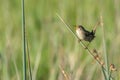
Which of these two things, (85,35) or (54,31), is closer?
(85,35)

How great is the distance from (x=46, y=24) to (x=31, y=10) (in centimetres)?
82

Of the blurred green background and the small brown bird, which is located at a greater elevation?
the small brown bird

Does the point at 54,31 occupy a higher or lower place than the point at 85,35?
lower

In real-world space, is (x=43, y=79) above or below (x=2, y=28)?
below

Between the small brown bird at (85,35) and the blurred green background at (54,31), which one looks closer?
the small brown bird at (85,35)

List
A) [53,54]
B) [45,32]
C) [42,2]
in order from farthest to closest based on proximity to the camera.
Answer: [42,2]
[45,32]
[53,54]

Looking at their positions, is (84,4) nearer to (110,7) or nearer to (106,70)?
(110,7)

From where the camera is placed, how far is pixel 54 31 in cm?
593

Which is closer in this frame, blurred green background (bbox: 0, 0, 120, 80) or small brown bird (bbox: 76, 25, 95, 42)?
small brown bird (bbox: 76, 25, 95, 42)

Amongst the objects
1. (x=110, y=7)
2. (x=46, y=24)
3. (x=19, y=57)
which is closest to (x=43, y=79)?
(x=19, y=57)

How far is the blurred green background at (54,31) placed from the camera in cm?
474

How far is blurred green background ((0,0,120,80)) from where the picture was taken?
4.74 metres

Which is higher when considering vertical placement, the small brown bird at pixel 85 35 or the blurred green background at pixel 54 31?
the small brown bird at pixel 85 35

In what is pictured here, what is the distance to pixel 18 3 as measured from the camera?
755 cm
